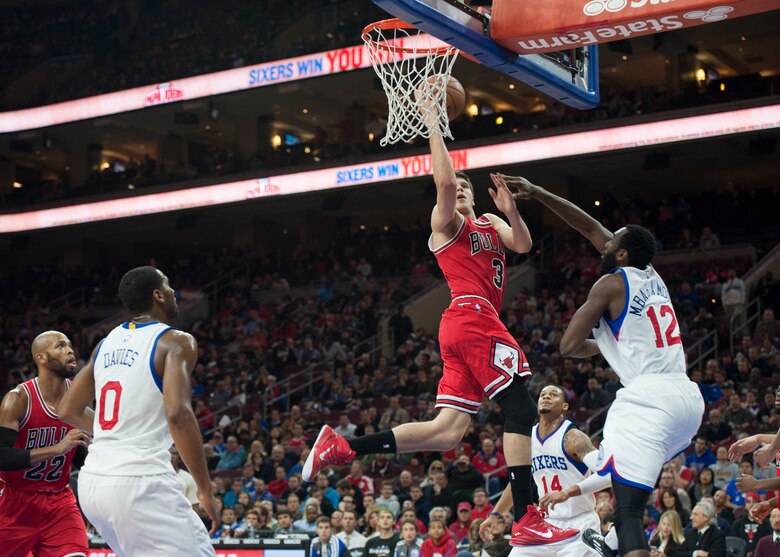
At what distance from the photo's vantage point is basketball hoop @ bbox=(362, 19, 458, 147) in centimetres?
737

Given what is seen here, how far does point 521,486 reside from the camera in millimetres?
6543

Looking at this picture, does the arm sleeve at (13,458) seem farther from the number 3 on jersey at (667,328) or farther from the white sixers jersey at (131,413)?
the number 3 on jersey at (667,328)

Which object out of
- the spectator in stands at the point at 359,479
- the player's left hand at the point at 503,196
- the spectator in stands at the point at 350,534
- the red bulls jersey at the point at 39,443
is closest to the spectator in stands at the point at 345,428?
the spectator in stands at the point at 359,479

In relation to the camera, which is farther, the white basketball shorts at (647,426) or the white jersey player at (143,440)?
the white basketball shorts at (647,426)

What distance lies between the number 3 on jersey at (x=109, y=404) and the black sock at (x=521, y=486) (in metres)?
2.60

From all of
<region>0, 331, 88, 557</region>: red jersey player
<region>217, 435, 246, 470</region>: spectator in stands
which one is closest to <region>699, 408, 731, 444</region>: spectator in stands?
<region>217, 435, 246, 470</region>: spectator in stands

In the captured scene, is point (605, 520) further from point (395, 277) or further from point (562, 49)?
point (395, 277)

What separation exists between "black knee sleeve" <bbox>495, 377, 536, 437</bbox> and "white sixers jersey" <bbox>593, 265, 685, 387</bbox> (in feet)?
2.92

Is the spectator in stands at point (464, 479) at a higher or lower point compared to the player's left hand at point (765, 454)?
lower

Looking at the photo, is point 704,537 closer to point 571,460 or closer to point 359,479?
point 571,460

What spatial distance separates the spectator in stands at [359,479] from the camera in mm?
15547

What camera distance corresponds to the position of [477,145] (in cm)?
2334

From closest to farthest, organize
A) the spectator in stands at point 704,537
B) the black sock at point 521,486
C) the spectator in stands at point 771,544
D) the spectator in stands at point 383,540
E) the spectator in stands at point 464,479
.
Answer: the black sock at point 521,486 → the spectator in stands at point 771,544 → the spectator in stands at point 704,537 → the spectator in stands at point 383,540 → the spectator in stands at point 464,479

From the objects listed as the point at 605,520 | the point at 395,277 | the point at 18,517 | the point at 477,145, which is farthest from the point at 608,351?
the point at 395,277
